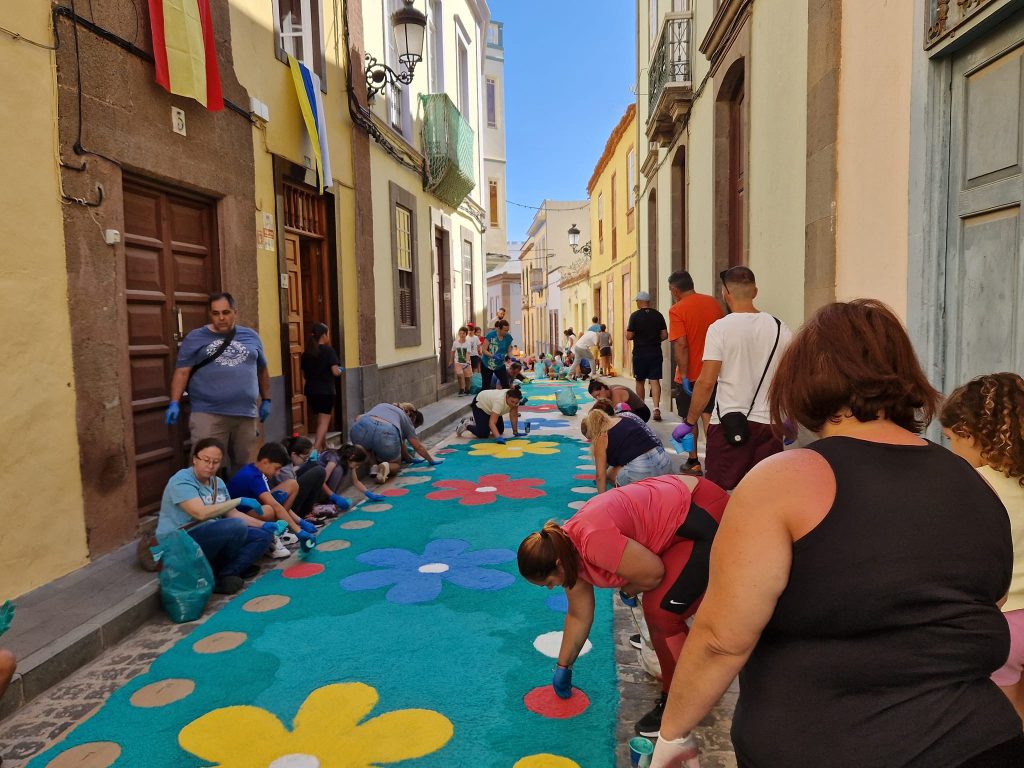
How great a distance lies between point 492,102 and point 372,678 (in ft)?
87.4

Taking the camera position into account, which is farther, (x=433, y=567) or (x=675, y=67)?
(x=675, y=67)

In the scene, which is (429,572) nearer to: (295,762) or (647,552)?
(295,762)

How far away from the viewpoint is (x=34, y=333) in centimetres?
395

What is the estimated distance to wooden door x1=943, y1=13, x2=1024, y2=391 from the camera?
2.87 metres

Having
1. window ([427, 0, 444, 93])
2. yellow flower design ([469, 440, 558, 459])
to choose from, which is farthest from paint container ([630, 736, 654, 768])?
window ([427, 0, 444, 93])

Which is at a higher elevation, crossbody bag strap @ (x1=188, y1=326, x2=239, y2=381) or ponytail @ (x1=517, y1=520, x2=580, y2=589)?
crossbody bag strap @ (x1=188, y1=326, x2=239, y2=381)

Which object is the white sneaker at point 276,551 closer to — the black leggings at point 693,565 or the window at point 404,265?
the black leggings at point 693,565

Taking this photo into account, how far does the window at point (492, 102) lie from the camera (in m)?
26.3

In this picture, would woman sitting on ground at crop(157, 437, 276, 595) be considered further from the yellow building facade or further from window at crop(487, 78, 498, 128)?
window at crop(487, 78, 498, 128)

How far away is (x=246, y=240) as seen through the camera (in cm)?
655

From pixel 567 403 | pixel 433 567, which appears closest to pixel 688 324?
pixel 433 567

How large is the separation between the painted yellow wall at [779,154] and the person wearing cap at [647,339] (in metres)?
3.34

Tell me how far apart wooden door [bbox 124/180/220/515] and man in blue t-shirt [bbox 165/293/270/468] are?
Result: 0.59ft

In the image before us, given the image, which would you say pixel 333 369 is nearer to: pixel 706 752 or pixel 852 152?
pixel 852 152
